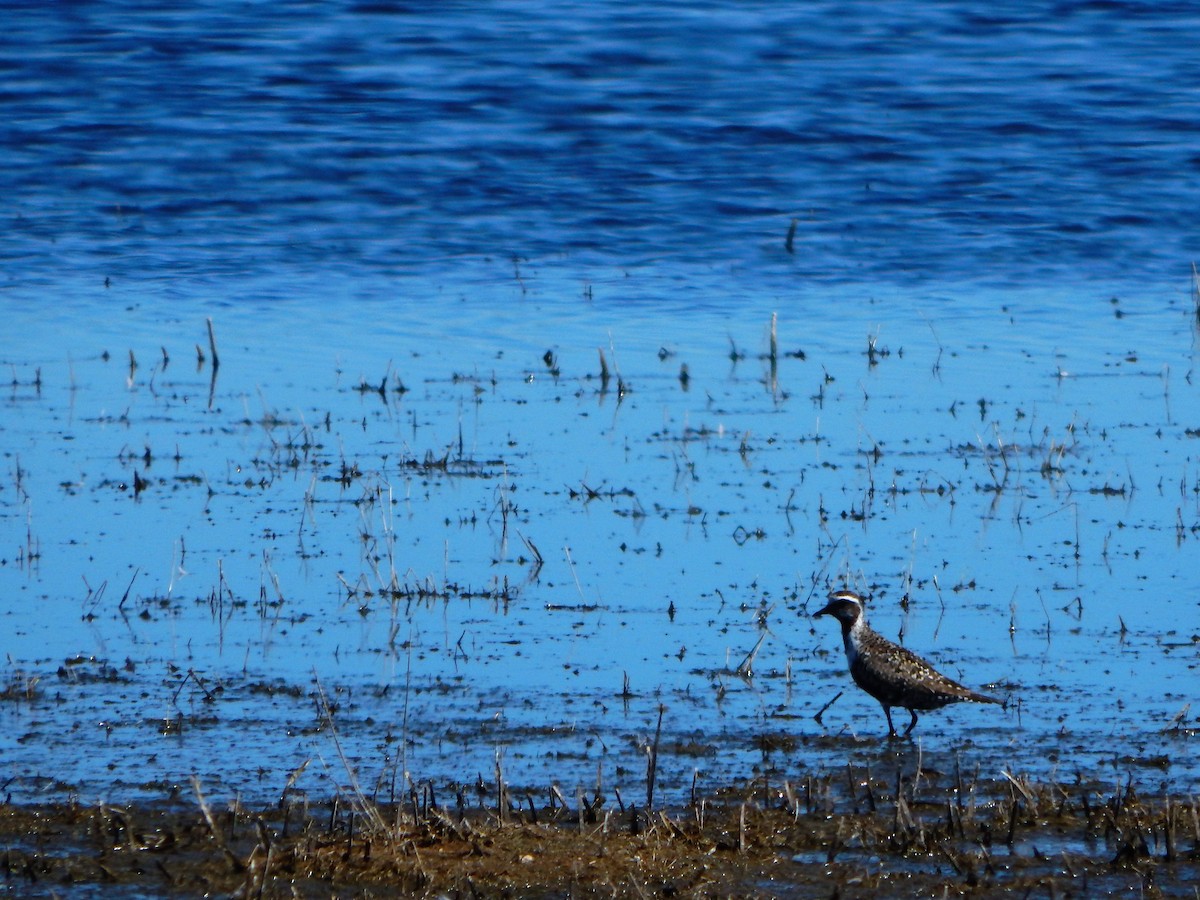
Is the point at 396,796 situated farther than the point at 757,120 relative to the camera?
No

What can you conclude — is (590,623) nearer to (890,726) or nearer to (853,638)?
(853,638)

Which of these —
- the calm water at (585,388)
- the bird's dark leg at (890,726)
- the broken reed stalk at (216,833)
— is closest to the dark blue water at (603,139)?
the calm water at (585,388)

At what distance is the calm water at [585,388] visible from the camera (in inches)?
363

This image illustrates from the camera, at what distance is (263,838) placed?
6.88m

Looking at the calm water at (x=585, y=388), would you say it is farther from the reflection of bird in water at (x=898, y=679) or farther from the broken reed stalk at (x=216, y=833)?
the broken reed stalk at (x=216, y=833)

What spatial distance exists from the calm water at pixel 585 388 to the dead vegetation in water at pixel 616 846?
1.81ft

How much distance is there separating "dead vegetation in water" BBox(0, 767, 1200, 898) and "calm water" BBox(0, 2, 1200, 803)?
0.55m

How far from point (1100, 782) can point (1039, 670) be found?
178cm

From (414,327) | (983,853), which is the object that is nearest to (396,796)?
(983,853)

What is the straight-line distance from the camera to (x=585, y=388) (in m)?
17.1

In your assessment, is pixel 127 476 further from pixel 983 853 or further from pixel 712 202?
pixel 712 202

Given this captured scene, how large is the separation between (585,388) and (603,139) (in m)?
14.9

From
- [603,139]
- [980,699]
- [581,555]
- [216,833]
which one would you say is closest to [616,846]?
[216,833]

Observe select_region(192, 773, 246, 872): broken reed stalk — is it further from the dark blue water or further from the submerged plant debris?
the dark blue water
